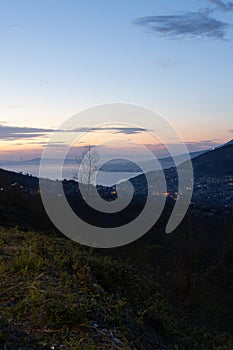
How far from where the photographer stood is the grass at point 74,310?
381 cm

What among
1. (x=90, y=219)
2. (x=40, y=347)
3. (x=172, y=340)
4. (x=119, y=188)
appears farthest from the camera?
(x=119, y=188)

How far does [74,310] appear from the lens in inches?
165

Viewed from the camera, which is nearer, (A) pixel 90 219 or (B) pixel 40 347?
(B) pixel 40 347

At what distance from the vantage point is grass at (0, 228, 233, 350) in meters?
3.81

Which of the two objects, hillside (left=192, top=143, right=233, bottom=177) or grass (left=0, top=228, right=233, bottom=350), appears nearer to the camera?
grass (left=0, top=228, right=233, bottom=350)

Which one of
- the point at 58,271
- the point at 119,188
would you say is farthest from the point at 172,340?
the point at 119,188

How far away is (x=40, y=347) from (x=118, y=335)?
0.88 m

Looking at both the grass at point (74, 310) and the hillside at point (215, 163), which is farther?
the hillside at point (215, 163)

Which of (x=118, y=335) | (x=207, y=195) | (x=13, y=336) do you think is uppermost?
(x=13, y=336)

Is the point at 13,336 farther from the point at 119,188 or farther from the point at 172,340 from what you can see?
the point at 119,188

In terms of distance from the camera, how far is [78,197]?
36625mm

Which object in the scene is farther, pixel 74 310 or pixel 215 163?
pixel 215 163

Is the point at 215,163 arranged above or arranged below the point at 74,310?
above

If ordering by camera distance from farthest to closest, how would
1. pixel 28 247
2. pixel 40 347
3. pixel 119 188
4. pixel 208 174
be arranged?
1. pixel 208 174
2. pixel 119 188
3. pixel 28 247
4. pixel 40 347
